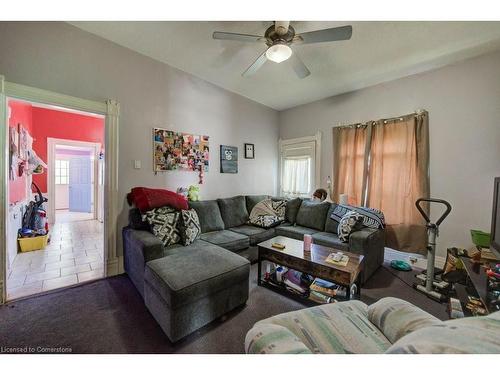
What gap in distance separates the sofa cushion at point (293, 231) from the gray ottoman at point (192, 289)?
4.25ft

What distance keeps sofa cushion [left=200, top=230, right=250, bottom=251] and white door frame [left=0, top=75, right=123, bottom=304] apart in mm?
1070

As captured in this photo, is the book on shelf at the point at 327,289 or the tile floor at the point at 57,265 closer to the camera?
the book on shelf at the point at 327,289

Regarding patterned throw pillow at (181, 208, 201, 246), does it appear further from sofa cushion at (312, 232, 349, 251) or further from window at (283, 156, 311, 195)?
window at (283, 156, 311, 195)

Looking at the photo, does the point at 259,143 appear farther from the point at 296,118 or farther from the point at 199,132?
the point at 199,132

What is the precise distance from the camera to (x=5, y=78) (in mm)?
1847

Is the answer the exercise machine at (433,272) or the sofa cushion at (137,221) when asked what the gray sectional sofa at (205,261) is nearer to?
the sofa cushion at (137,221)

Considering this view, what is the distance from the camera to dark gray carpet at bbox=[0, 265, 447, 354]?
56.8 inches

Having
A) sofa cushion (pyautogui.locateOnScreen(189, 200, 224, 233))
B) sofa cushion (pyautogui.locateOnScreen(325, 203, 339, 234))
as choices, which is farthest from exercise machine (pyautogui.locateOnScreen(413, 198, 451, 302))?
sofa cushion (pyautogui.locateOnScreen(189, 200, 224, 233))

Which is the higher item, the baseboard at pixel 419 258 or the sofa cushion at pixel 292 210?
the sofa cushion at pixel 292 210

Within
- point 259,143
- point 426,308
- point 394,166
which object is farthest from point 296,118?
point 426,308

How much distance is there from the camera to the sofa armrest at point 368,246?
233 cm

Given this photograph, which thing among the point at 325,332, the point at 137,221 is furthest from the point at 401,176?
the point at 137,221

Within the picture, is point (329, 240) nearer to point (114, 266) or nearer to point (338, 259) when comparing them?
point (338, 259)

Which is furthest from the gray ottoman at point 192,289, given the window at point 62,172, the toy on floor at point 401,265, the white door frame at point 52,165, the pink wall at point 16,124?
the window at point 62,172
